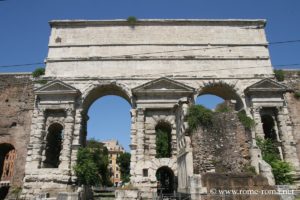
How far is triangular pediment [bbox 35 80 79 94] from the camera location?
18.6 meters

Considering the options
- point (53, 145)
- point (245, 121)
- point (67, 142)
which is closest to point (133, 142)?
point (67, 142)

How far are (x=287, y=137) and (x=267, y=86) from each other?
357 centimetres

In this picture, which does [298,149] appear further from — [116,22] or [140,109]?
[116,22]

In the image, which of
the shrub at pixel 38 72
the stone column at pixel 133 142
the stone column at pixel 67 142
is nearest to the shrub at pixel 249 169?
the stone column at pixel 133 142

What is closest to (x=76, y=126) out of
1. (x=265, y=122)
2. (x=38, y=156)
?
(x=38, y=156)

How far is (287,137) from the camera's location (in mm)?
18219

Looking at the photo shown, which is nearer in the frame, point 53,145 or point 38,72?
point 53,145

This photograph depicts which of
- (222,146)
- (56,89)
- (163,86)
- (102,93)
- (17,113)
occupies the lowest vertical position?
(222,146)

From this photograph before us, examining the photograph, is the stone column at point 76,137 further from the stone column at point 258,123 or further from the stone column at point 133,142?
the stone column at point 258,123

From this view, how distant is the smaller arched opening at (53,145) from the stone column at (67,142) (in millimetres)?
1104

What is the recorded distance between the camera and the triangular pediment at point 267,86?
1886 centimetres

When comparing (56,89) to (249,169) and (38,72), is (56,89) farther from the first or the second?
(249,169)

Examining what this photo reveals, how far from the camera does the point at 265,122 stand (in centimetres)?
2027

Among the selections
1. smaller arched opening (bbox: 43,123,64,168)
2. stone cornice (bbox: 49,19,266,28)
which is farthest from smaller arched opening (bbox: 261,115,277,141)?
smaller arched opening (bbox: 43,123,64,168)
